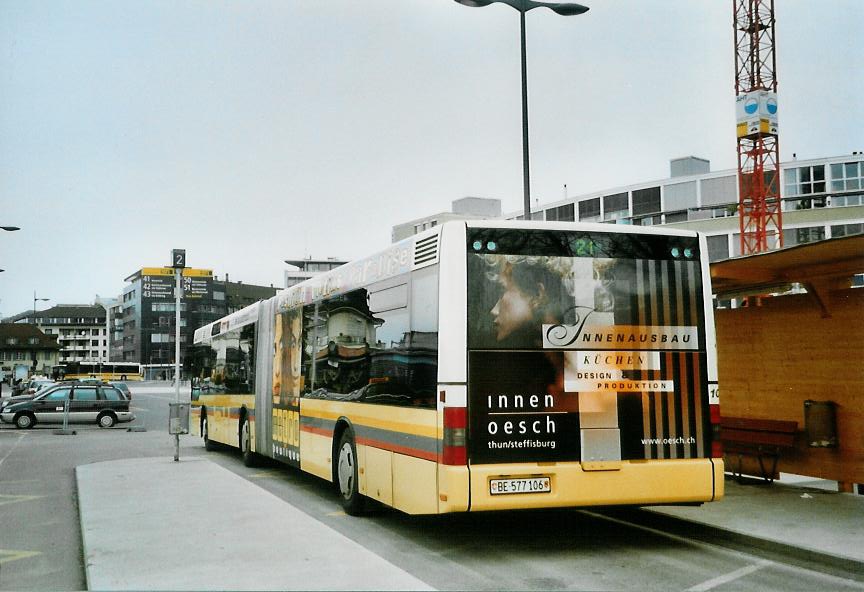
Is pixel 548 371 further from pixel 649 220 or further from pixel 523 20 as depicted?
pixel 649 220

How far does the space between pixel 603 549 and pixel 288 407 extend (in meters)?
6.29

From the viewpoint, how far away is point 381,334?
9586 millimetres

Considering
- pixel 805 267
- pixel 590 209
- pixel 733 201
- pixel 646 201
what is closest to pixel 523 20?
pixel 805 267

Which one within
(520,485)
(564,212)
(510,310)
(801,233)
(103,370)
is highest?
(564,212)

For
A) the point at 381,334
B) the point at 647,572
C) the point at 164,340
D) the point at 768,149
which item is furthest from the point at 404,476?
the point at 164,340

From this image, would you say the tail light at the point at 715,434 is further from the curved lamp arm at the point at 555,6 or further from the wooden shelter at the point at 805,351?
the curved lamp arm at the point at 555,6

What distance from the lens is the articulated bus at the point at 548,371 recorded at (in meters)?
7.87

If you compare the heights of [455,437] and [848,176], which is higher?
[848,176]

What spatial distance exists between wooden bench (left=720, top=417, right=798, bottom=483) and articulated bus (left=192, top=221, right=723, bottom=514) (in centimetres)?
371

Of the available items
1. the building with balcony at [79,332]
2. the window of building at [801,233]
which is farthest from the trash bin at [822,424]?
the building with balcony at [79,332]

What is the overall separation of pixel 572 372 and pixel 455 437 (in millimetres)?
1261

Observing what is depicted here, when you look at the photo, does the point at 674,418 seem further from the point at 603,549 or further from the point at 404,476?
the point at 404,476

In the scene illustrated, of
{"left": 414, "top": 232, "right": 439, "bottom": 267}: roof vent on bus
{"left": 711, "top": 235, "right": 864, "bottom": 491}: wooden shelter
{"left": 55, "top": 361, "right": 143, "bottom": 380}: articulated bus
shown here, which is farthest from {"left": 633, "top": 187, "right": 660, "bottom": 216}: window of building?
{"left": 414, "top": 232, "right": 439, "bottom": 267}: roof vent on bus

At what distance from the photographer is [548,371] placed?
806 centimetres
